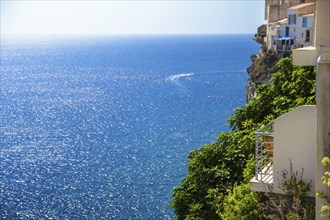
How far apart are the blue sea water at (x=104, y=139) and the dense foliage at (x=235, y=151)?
65.2ft

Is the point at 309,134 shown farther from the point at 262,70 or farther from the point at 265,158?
the point at 262,70

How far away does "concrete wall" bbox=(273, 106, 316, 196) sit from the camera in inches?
450

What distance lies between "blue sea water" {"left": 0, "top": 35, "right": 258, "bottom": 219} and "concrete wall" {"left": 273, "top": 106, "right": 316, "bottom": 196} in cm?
2789

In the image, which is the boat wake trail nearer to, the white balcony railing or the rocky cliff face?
the rocky cliff face

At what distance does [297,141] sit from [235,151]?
679cm

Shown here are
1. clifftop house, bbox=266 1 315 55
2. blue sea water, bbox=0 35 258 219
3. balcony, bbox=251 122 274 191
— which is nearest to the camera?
balcony, bbox=251 122 274 191

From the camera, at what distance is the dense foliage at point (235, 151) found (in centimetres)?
1786

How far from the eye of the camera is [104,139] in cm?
6556

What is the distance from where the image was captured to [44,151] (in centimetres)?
5969

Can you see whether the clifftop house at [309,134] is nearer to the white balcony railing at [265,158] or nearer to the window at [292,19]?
the white balcony railing at [265,158]

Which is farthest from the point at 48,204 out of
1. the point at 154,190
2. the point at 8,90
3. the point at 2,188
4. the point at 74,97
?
the point at 8,90

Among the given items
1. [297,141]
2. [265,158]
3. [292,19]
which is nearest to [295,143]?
[297,141]

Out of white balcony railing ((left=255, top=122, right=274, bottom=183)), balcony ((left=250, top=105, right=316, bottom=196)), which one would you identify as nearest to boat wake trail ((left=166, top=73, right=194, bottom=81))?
white balcony railing ((left=255, top=122, right=274, bottom=183))

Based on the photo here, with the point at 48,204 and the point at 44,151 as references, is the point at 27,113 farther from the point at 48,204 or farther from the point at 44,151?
the point at 48,204
